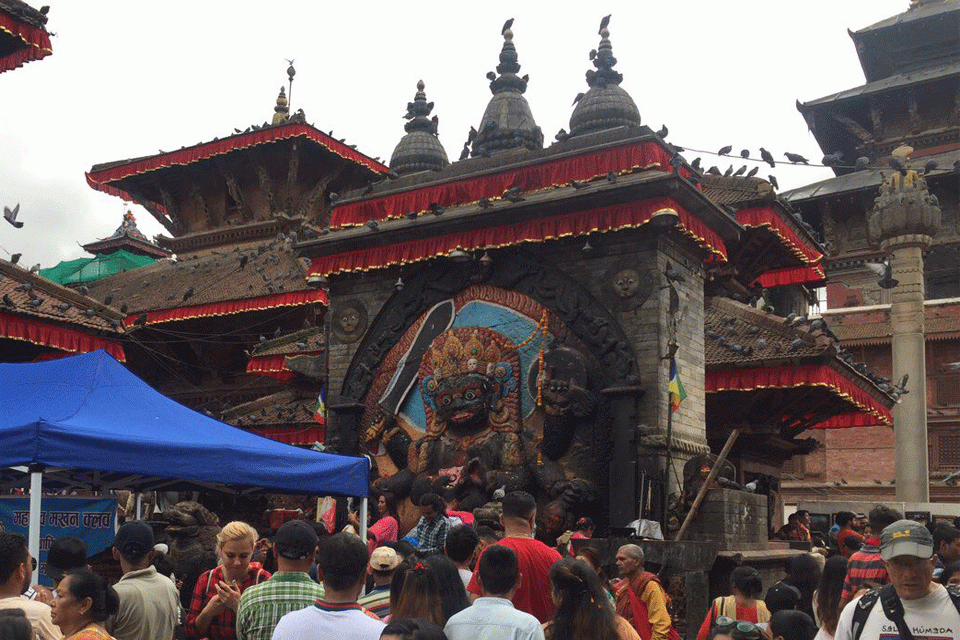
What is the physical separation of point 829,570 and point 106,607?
170 inches

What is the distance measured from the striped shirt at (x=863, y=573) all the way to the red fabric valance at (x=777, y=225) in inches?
507

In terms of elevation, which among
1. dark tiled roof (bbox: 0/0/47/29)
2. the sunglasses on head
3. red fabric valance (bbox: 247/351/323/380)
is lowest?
the sunglasses on head

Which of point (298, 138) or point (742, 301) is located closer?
point (742, 301)

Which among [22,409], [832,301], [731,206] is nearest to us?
[22,409]

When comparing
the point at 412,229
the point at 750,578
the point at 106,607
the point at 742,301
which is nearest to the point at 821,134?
the point at 742,301

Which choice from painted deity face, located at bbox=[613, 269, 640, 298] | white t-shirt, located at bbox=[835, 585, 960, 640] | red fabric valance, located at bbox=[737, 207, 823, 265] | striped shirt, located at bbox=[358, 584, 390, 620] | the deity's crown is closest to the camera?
white t-shirt, located at bbox=[835, 585, 960, 640]

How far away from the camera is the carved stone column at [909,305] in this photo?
73.1 feet

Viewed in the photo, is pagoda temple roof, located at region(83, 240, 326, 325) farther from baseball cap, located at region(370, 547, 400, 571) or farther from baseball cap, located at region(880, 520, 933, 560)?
baseball cap, located at region(880, 520, 933, 560)

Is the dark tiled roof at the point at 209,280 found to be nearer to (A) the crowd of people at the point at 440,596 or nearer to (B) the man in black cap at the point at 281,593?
(A) the crowd of people at the point at 440,596

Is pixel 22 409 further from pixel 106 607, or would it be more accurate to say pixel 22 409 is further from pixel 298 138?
pixel 298 138

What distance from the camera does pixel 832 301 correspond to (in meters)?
37.7

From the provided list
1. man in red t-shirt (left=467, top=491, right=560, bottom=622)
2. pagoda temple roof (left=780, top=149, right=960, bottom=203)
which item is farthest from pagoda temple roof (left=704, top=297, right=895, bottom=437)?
pagoda temple roof (left=780, top=149, right=960, bottom=203)

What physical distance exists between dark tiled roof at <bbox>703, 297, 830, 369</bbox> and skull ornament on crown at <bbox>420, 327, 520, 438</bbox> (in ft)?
14.7

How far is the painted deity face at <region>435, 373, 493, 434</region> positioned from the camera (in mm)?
15820
